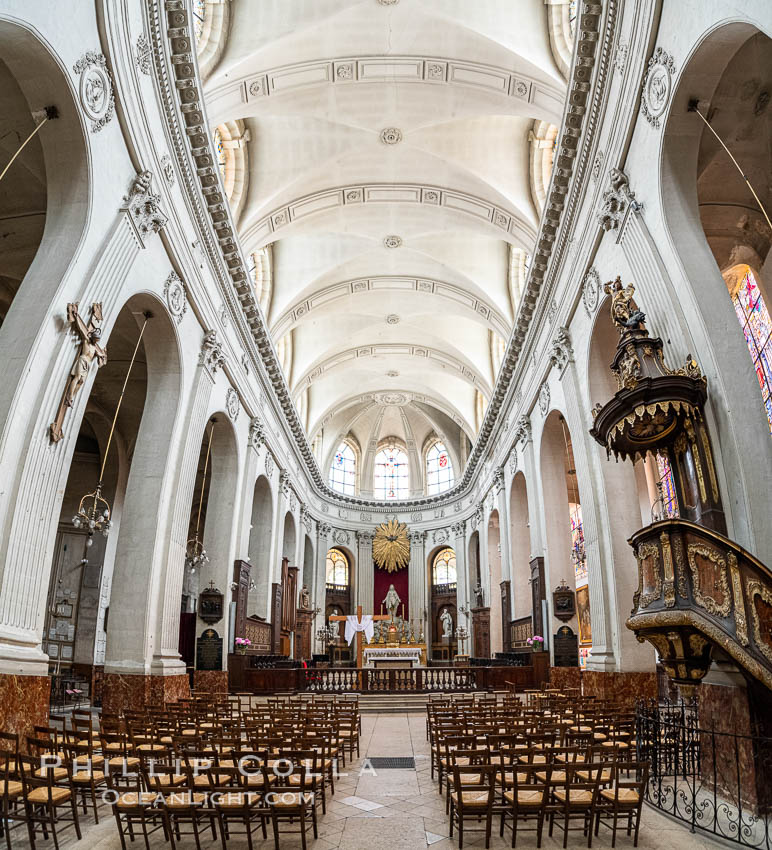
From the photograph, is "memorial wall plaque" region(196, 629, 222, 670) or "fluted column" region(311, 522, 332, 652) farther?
"fluted column" region(311, 522, 332, 652)

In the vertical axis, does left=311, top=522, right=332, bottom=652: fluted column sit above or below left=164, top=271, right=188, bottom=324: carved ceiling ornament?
below

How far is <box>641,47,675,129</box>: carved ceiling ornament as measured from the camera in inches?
343

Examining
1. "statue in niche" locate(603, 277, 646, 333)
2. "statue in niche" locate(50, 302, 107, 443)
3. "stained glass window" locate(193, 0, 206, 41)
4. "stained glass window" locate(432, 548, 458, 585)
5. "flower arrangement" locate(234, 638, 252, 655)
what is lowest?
"flower arrangement" locate(234, 638, 252, 655)

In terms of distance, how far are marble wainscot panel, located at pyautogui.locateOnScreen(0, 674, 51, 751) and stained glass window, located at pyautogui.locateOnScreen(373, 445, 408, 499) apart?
29907mm

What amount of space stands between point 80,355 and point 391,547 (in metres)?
27.5

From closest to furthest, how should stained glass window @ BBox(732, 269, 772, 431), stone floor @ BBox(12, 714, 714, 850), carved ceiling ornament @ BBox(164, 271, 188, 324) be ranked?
1. stone floor @ BBox(12, 714, 714, 850)
2. stained glass window @ BBox(732, 269, 772, 431)
3. carved ceiling ornament @ BBox(164, 271, 188, 324)

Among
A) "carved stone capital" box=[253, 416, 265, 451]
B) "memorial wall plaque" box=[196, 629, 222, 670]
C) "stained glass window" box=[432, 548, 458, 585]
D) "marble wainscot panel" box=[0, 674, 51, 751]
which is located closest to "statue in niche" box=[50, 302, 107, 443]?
"marble wainscot panel" box=[0, 674, 51, 751]

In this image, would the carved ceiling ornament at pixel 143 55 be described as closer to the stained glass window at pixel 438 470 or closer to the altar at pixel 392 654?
the altar at pixel 392 654

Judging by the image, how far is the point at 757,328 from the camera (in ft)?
36.6

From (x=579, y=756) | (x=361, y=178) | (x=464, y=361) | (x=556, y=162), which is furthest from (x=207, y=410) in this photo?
(x=464, y=361)

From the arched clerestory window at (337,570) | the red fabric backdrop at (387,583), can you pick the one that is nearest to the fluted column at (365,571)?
the red fabric backdrop at (387,583)

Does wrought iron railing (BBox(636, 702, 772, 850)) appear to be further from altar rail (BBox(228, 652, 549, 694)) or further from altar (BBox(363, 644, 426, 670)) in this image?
altar (BBox(363, 644, 426, 670))

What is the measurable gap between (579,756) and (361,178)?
1542cm

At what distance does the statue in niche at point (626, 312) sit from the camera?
337 inches
